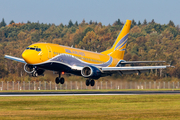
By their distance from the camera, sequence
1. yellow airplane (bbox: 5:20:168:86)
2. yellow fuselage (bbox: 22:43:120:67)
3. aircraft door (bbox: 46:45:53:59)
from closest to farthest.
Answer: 1. yellow fuselage (bbox: 22:43:120:67)
2. yellow airplane (bbox: 5:20:168:86)
3. aircraft door (bbox: 46:45:53:59)

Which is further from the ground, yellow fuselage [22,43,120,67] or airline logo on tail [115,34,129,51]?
airline logo on tail [115,34,129,51]

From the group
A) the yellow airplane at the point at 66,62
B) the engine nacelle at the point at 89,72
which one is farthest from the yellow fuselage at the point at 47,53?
the engine nacelle at the point at 89,72

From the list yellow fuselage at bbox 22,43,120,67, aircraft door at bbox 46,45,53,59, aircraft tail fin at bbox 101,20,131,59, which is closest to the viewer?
yellow fuselage at bbox 22,43,120,67

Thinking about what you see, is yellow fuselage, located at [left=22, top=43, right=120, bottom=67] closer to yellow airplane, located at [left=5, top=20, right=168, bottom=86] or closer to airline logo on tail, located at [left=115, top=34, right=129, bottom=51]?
yellow airplane, located at [left=5, top=20, right=168, bottom=86]

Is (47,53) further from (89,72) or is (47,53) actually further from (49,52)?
(89,72)

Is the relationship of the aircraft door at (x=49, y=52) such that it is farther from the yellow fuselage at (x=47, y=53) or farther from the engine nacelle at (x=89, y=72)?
the engine nacelle at (x=89, y=72)

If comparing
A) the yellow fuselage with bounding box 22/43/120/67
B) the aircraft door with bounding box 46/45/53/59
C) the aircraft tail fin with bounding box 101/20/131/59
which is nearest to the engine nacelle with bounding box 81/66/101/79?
the yellow fuselage with bounding box 22/43/120/67

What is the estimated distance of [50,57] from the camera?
53.1 m

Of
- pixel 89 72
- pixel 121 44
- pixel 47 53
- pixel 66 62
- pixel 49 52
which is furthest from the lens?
pixel 121 44

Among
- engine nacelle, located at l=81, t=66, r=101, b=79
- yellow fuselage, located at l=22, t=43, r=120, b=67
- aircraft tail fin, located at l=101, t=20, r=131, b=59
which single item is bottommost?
engine nacelle, located at l=81, t=66, r=101, b=79

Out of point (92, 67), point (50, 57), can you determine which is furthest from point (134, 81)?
point (50, 57)

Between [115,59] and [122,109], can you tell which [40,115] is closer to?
[122,109]

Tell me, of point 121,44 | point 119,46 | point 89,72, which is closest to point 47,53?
point 89,72

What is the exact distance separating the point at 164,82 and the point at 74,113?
5879cm
